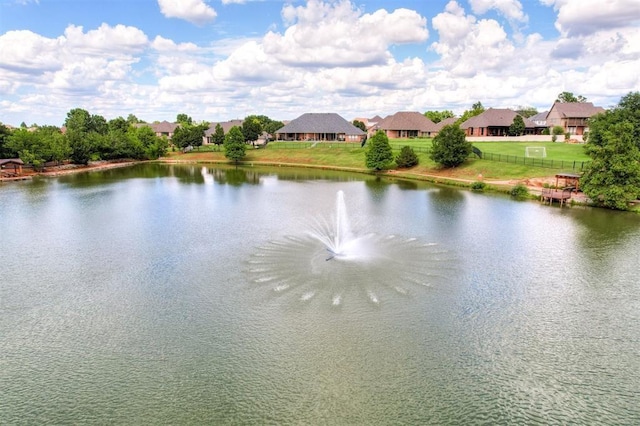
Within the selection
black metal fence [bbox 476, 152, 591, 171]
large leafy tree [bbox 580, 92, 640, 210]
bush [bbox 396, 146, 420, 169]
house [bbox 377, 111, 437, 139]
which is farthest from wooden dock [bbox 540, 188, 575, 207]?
Result: house [bbox 377, 111, 437, 139]

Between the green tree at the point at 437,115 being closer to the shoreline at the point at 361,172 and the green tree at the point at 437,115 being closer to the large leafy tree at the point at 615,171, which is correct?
the shoreline at the point at 361,172

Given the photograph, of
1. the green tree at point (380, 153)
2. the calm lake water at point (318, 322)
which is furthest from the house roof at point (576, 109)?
the calm lake water at point (318, 322)

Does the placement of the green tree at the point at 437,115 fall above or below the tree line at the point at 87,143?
above

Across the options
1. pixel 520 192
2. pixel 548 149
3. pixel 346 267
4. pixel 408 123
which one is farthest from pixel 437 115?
pixel 346 267

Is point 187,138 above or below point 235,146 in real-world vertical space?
above

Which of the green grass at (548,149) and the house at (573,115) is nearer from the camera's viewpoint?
the green grass at (548,149)

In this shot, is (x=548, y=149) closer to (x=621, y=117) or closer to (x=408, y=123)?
(x=621, y=117)
